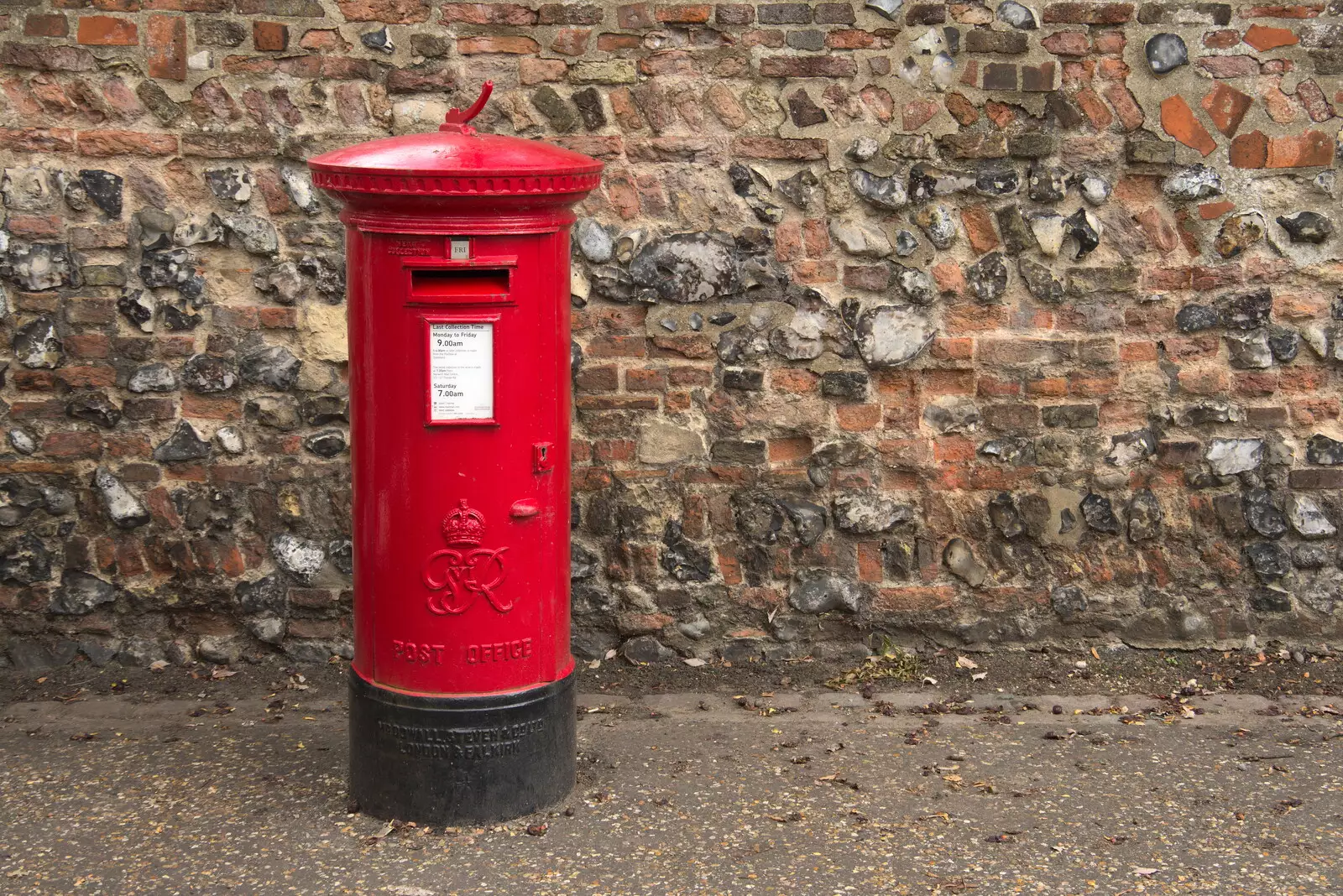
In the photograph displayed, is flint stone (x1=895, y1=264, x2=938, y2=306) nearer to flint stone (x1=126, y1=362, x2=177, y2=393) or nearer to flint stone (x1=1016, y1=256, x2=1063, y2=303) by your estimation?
flint stone (x1=1016, y1=256, x2=1063, y2=303)

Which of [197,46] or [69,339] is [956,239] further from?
[69,339]

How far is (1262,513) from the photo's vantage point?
5.35 m

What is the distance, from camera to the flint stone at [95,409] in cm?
514

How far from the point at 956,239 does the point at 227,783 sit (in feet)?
9.50

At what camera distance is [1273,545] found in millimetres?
5379

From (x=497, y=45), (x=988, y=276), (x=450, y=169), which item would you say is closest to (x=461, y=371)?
(x=450, y=169)

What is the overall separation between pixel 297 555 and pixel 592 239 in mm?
1482

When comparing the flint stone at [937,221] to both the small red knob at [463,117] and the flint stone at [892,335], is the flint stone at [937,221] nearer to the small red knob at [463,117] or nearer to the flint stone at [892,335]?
the flint stone at [892,335]

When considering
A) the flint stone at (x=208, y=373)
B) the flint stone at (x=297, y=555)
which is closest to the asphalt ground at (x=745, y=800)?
the flint stone at (x=297, y=555)

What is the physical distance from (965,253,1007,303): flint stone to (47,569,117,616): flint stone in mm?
3123

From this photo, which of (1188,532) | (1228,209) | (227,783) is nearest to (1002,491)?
(1188,532)

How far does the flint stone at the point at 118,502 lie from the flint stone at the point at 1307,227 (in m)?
3.99

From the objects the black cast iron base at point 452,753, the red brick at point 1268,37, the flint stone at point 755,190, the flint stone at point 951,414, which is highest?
the red brick at point 1268,37

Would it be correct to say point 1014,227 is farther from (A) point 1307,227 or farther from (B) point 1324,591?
(B) point 1324,591
